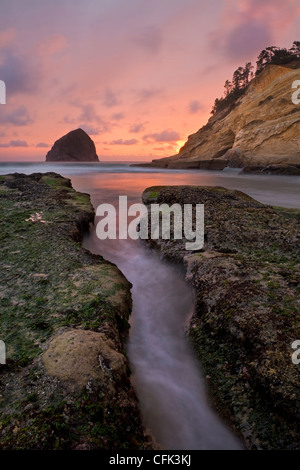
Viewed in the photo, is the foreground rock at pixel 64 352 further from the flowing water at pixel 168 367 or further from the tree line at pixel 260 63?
the tree line at pixel 260 63

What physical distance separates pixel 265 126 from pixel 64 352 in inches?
1645

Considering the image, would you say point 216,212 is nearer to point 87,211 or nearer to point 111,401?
point 87,211

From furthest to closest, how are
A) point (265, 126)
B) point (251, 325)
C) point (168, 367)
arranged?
point (265, 126) < point (168, 367) < point (251, 325)

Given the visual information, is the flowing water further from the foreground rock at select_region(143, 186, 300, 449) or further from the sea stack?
the sea stack

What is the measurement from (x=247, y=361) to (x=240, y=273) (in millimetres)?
1428

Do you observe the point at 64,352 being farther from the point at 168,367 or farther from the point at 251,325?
the point at 251,325

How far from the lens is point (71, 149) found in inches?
6417

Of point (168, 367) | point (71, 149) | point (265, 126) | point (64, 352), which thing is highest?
point (71, 149)

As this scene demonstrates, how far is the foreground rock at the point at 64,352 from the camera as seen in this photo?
6.22 ft

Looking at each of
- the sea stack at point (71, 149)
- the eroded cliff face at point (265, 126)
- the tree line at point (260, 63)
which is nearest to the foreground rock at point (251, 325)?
the eroded cliff face at point (265, 126)

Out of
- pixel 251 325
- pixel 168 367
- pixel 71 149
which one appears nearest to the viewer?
pixel 251 325

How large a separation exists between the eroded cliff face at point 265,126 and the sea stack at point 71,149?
420ft

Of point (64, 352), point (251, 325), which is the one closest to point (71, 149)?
point (64, 352)
